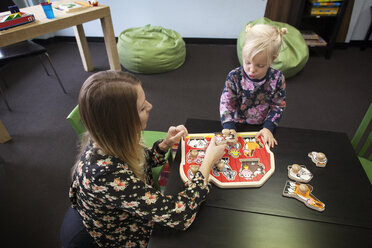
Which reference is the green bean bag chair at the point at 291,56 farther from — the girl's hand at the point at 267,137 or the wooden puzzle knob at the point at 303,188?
the wooden puzzle knob at the point at 303,188

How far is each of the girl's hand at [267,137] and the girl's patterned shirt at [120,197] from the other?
1.29 feet

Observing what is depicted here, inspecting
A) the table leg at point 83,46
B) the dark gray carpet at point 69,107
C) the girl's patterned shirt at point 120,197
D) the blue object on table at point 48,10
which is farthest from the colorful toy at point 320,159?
the table leg at point 83,46

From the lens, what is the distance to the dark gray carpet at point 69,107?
5.42 feet

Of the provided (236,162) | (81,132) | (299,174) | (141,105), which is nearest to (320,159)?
(299,174)

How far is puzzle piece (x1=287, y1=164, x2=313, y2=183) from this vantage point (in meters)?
0.89

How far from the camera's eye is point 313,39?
333cm

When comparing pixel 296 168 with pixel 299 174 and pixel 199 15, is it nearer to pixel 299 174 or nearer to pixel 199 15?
pixel 299 174

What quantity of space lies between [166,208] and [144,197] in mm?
80

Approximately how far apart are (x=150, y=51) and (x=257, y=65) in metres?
1.98

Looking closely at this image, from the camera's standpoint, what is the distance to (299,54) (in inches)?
109

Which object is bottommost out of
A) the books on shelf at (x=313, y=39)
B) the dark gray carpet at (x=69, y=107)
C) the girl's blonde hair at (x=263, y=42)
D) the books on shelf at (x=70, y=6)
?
the dark gray carpet at (x=69, y=107)

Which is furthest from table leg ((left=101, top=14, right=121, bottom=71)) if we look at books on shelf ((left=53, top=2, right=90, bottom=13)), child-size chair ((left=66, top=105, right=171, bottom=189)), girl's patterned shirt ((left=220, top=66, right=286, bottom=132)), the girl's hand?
the girl's hand

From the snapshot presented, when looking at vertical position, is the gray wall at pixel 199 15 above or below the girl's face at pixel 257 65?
below

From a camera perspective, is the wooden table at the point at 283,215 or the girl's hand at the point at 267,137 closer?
the wooden table at the point at 283,215
